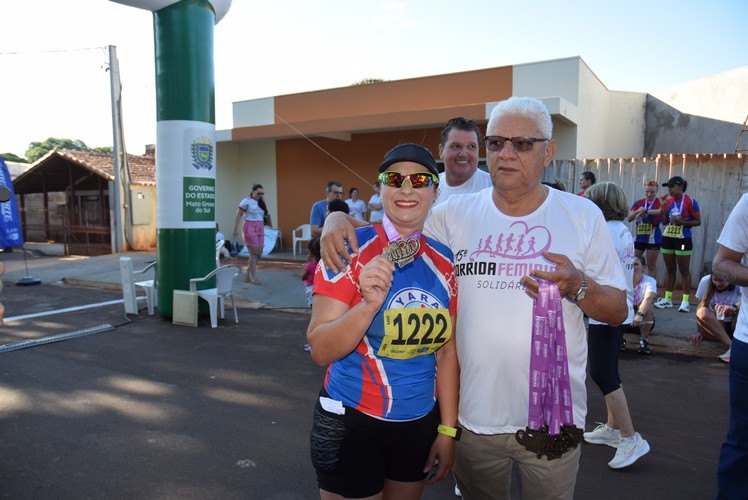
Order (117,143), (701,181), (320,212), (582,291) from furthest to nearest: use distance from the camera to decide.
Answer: (117,143), (701,181), (320,212), (582,291)

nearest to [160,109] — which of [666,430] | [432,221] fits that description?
[432,221]

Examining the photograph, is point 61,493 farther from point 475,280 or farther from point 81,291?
point 81,291

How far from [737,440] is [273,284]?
30.2 feet

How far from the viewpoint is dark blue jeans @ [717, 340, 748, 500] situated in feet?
8.14

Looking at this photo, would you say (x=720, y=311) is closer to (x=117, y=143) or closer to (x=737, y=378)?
(x=737, y=378)

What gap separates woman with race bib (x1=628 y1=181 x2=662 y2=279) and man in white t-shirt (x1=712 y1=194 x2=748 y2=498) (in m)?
6.80

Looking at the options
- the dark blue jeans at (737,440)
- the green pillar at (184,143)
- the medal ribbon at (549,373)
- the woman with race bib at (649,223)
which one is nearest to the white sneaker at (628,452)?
the dark blue jeans at (737,440)

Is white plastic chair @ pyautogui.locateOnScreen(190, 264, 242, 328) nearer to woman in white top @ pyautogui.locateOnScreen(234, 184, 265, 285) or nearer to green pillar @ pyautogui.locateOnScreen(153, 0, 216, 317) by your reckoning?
green pillar @ pyautogui.locateOnScreen(153, 0, 216, 317)

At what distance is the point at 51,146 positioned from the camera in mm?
69000

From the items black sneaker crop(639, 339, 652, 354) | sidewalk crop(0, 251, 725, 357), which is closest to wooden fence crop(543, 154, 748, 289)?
sidewalk crop(0, 251, 725, 357)

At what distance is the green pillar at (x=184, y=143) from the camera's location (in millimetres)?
7445

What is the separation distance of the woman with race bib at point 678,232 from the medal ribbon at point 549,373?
748 cm

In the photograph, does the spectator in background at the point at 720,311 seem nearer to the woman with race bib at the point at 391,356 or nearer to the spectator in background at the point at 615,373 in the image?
the spectator in background at the point at 615,373

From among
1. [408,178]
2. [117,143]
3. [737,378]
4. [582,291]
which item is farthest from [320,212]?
[117,143]
